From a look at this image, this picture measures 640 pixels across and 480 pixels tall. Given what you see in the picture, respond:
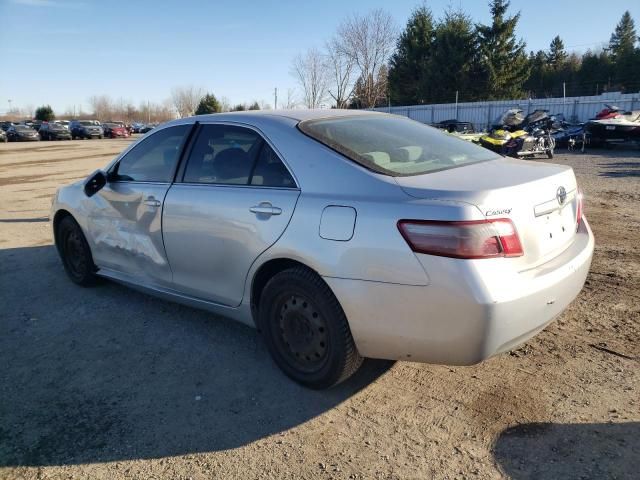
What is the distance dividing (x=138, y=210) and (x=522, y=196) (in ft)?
9.34

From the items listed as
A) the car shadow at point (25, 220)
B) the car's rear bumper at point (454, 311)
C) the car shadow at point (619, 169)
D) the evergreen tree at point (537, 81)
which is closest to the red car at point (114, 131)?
the evergreen tree at point (537, 81)

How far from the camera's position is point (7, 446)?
8.82 ft

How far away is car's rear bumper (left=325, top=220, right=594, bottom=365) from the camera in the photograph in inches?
94.2

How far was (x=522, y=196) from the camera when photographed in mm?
2625

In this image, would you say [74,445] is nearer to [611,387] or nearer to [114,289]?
[114,289]

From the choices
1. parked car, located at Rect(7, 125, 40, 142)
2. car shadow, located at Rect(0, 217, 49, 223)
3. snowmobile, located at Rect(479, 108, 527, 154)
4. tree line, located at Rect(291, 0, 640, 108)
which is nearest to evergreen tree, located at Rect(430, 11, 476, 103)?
tree line, located at Rect(291, 0, 640, 108)

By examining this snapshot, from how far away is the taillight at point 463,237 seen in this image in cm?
240

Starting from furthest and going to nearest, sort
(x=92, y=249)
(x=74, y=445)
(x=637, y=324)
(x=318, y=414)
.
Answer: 1. (x=92, y=249)
2. (x=637, y=324)
3. (x=318, y=414)
4. (x=74, y=445)

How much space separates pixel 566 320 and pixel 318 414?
2150 millimetres

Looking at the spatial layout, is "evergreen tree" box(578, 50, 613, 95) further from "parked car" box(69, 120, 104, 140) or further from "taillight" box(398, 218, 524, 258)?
"taillight" box(398, 218, 524, 258)

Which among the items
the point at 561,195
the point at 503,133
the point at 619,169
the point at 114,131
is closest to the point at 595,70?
the point at 503,133

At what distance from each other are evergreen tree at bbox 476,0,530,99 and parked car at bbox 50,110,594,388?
44.1 meters

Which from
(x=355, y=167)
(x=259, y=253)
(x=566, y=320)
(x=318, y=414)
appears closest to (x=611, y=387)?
(x=566, y=320)

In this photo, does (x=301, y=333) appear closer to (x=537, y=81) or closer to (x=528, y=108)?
(x=528, y=108)
